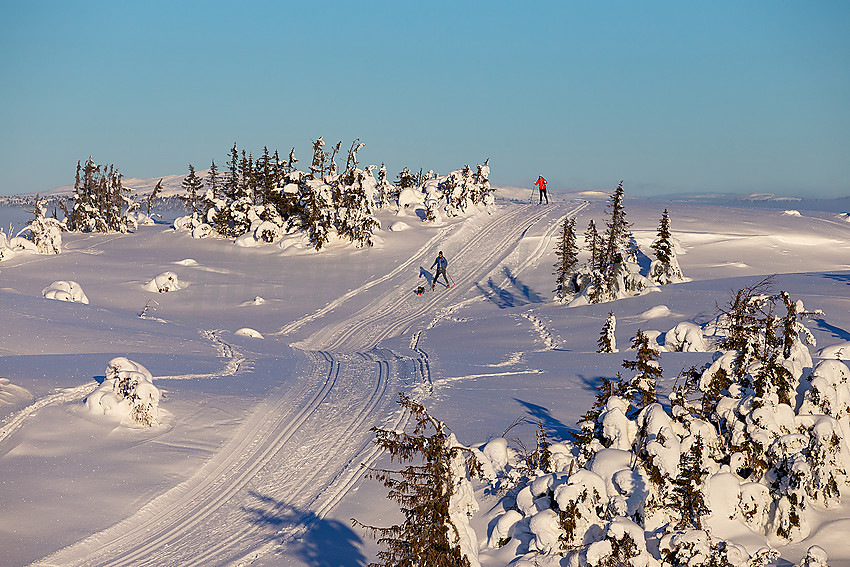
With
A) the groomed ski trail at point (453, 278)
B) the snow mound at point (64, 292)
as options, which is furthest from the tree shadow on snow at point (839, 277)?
the snow mound at point (64, 292)

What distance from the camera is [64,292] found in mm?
25938

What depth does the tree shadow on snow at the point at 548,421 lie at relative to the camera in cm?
1175

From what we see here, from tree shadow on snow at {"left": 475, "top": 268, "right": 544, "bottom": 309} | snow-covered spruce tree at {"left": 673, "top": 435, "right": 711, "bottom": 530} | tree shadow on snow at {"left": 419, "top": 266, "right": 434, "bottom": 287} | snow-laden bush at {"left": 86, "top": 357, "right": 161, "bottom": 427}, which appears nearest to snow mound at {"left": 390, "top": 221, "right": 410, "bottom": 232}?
tree shadow on snow at {"left": 419, "top": 266, "right": 434, "bottom": 287}

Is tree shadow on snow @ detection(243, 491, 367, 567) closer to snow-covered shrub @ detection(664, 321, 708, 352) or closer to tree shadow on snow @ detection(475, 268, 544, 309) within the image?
snow-covered shrub @ detection(664, 321, 708, 352)

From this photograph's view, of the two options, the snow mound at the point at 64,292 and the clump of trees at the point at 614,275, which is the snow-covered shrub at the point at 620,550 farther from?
the snow mound at the point at 64,292

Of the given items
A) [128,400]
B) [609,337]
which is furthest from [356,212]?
[128,400]

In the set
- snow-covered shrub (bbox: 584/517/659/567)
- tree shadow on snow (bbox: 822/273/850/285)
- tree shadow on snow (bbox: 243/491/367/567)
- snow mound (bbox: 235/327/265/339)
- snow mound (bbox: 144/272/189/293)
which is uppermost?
tree shadow on snow (bbox: 822/273/850/285)

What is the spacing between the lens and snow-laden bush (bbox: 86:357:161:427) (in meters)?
12.6

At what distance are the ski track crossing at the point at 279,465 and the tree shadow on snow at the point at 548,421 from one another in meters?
2.40

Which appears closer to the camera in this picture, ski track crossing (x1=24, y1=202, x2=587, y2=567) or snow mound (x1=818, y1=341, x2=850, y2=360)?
ski track crossing (x1=24, y1=202, x2=587, y2=567)

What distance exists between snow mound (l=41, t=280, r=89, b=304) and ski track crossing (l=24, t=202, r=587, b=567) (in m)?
6.91

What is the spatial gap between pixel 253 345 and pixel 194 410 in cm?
776

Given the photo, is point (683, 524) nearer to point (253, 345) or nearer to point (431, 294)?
point (253, 345)

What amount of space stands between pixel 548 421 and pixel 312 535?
16.0 feet
